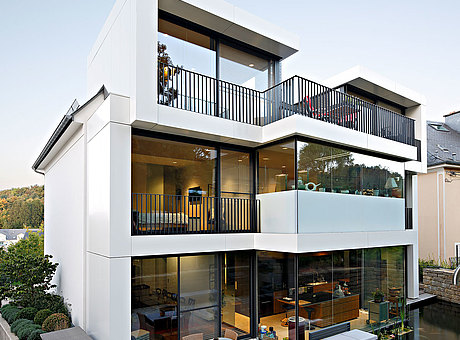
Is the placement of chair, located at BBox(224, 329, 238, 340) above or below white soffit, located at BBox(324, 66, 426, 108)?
below

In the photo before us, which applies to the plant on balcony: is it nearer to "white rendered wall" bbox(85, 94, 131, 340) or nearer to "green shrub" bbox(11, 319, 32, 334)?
"white rendered wall" bbox(85, 94, 131, 340)

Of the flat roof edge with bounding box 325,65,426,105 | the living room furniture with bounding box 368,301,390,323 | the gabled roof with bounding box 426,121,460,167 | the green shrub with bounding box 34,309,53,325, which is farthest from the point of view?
the gabled roof with bounding box 426,121,460,167

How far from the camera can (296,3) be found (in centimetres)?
1756

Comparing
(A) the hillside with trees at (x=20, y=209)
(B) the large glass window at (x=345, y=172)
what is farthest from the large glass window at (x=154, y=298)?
(A) the hillside with trees at (x=20, y=209)

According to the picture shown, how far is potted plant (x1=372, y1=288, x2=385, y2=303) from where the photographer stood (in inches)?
411

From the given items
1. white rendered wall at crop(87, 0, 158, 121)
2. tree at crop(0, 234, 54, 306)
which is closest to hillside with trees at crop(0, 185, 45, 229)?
tree at crop(0, 234, 54, 306)

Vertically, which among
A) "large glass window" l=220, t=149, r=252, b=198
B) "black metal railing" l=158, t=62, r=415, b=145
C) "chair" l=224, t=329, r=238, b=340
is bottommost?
"chair" l=224, t=329, r=238, b=340

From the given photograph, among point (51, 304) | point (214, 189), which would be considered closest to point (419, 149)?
point (214, 189)

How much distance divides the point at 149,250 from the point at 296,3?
574 inches

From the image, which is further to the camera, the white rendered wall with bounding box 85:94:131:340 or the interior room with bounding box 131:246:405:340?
the interior room with bounding box 131:246:405:340

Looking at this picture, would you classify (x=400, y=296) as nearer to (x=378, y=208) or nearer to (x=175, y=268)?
(x=378, y=208)

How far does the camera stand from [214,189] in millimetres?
9094

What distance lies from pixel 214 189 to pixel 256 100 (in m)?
2.60

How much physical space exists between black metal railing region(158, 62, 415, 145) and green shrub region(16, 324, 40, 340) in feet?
18.6
